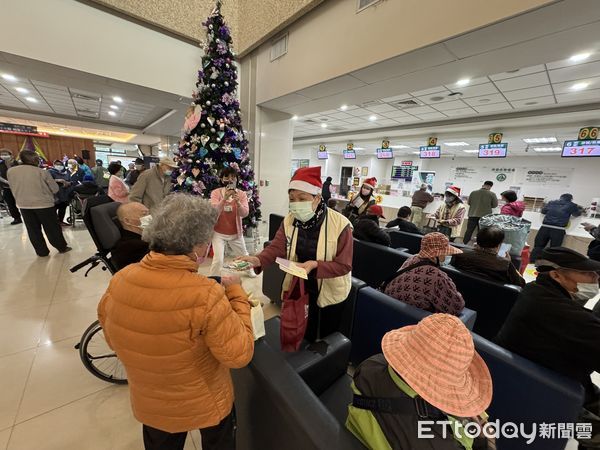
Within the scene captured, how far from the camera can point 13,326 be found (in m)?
2.20

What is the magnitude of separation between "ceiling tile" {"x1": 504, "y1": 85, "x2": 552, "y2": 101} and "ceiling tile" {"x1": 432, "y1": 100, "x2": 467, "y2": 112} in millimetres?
761

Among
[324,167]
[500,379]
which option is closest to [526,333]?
[500,379]

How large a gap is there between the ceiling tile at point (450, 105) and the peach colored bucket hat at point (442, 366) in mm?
5890

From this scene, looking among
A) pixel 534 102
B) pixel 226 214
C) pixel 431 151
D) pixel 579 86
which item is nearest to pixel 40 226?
pixel 226 214

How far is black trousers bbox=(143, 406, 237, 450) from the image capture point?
93 centimetres

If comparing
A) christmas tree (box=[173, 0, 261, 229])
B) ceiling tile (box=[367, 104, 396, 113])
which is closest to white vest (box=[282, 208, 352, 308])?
christmas tree (box=[173, 0, 261, 229])

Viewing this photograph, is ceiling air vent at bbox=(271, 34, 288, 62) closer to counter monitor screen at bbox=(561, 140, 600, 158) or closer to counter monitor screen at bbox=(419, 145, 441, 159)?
counter monitor screen at bbox=(419, 145, 441, 159)

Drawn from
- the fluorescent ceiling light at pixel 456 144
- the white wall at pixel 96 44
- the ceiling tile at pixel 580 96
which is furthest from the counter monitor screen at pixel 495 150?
the white wall at pixel 96 44

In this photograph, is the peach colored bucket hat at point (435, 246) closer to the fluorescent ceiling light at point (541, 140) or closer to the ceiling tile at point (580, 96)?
the ceiling tile at point (580, 96)

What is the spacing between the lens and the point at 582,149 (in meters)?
5.39

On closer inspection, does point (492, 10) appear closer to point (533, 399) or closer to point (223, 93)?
point (533, 399)

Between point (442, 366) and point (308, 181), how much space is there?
107 cm

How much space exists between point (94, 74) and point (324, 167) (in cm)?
1118

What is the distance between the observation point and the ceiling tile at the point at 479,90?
4.19 metres
